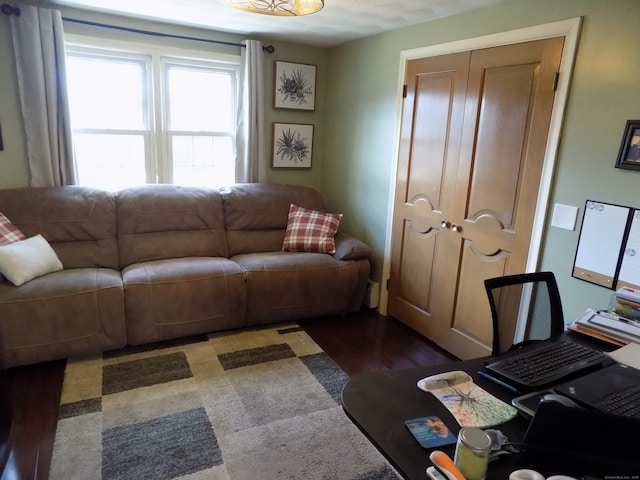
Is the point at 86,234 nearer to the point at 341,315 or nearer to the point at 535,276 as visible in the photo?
the point at 341,315

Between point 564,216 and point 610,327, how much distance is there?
75cm

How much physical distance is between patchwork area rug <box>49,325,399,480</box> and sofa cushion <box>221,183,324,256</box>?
91cm

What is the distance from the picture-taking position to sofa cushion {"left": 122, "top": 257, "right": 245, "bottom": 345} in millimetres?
2744

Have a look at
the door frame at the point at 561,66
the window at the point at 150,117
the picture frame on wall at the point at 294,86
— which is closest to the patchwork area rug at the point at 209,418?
the door frame at the point at 561,66

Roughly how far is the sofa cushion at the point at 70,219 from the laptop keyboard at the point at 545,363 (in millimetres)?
2737

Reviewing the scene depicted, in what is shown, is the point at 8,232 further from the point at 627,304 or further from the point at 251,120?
the point at 627,304

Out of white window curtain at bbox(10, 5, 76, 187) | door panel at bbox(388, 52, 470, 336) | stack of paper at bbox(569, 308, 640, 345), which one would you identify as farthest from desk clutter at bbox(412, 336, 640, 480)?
white window curtain at bbox(10, 5, 76, 187)

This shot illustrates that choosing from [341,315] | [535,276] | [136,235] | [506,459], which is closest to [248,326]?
[341,315]

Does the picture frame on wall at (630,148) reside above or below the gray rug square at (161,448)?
above

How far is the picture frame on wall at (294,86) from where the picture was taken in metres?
3.91

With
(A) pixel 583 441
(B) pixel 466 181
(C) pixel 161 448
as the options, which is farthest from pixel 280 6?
(C) pixel 161 448

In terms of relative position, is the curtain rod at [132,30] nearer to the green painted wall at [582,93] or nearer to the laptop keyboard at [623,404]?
the green painted wall at [582,93]

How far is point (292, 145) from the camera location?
4.10 m

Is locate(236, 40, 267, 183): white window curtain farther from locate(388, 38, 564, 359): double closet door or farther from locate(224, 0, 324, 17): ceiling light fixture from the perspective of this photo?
locate(224, 0, 324, 17): ceiling light fixture
